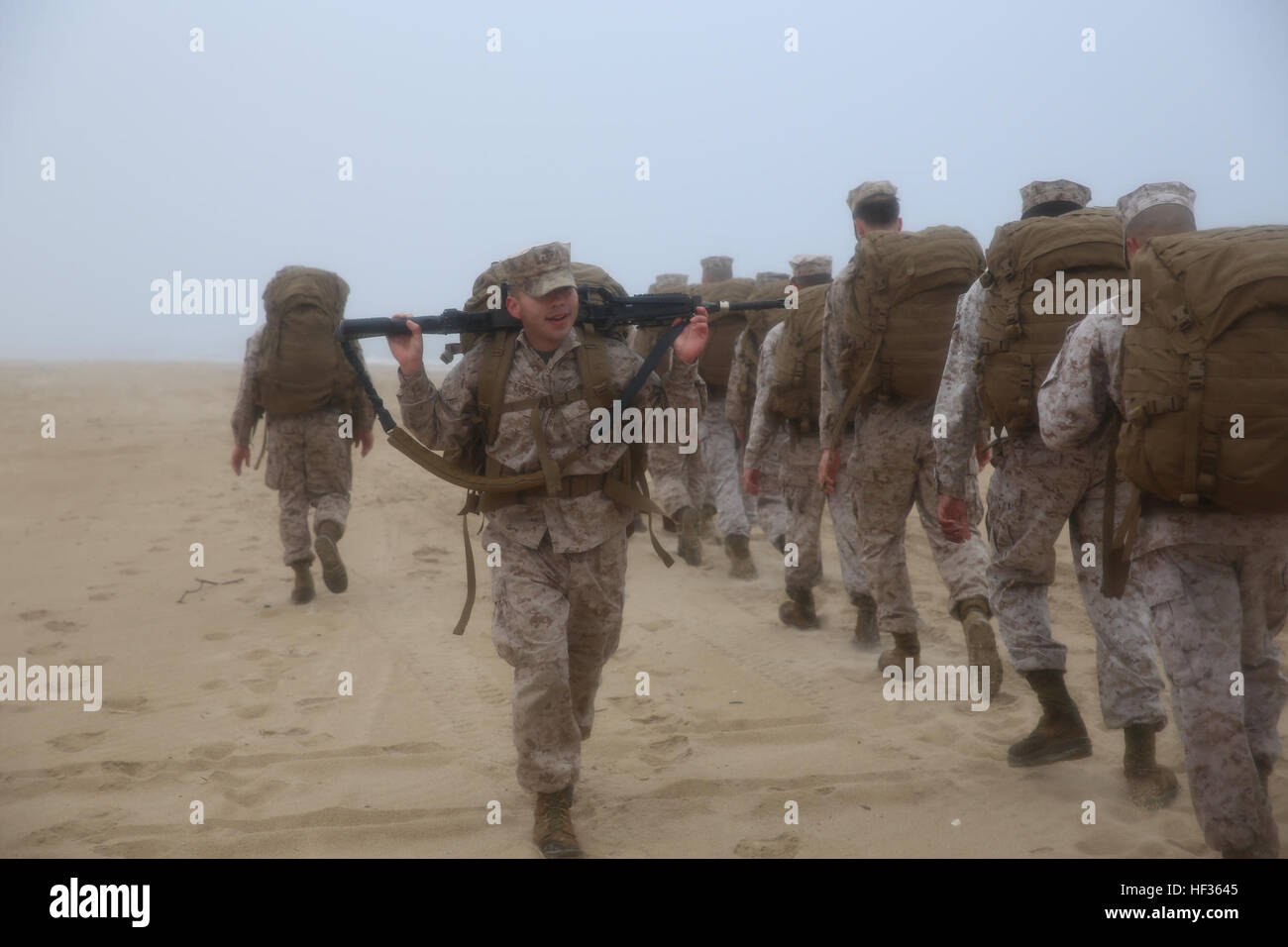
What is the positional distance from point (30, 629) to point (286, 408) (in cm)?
224

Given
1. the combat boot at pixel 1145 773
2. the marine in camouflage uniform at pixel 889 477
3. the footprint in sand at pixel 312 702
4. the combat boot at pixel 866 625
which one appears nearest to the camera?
the combat boot at pixel 1145 773

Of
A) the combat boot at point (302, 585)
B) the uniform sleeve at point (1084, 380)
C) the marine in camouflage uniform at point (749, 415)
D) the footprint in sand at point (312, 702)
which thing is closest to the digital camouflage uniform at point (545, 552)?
the uniform sleeve at point (1084, 380)

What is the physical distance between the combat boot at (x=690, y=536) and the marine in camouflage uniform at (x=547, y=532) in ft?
16.3

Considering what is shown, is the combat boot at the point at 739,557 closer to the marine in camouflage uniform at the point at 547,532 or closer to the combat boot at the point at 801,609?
the combat boot at the point at 801,609

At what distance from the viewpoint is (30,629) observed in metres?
7.54

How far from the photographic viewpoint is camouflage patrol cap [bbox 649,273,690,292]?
11234mm

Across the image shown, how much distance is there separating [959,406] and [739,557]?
4551 millimetres

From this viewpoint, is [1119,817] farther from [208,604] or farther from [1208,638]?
[208,604]

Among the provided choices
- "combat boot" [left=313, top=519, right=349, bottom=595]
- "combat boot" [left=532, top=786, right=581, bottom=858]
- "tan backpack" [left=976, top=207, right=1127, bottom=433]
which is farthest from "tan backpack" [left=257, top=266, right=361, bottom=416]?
"tan backpack" [left=976, top=207, right=1127, bottom=433]

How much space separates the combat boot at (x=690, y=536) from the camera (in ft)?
30.4

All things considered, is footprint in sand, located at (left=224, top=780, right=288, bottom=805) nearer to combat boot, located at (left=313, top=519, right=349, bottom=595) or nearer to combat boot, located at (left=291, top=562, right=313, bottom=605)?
combat boot, located at (left=313, top=519, right=349, bottom=595)

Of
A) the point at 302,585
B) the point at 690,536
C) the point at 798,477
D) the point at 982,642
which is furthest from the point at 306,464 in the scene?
the point at 982,642

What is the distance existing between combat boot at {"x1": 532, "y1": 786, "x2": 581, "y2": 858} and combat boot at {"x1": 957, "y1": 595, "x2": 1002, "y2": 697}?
6.67ft
